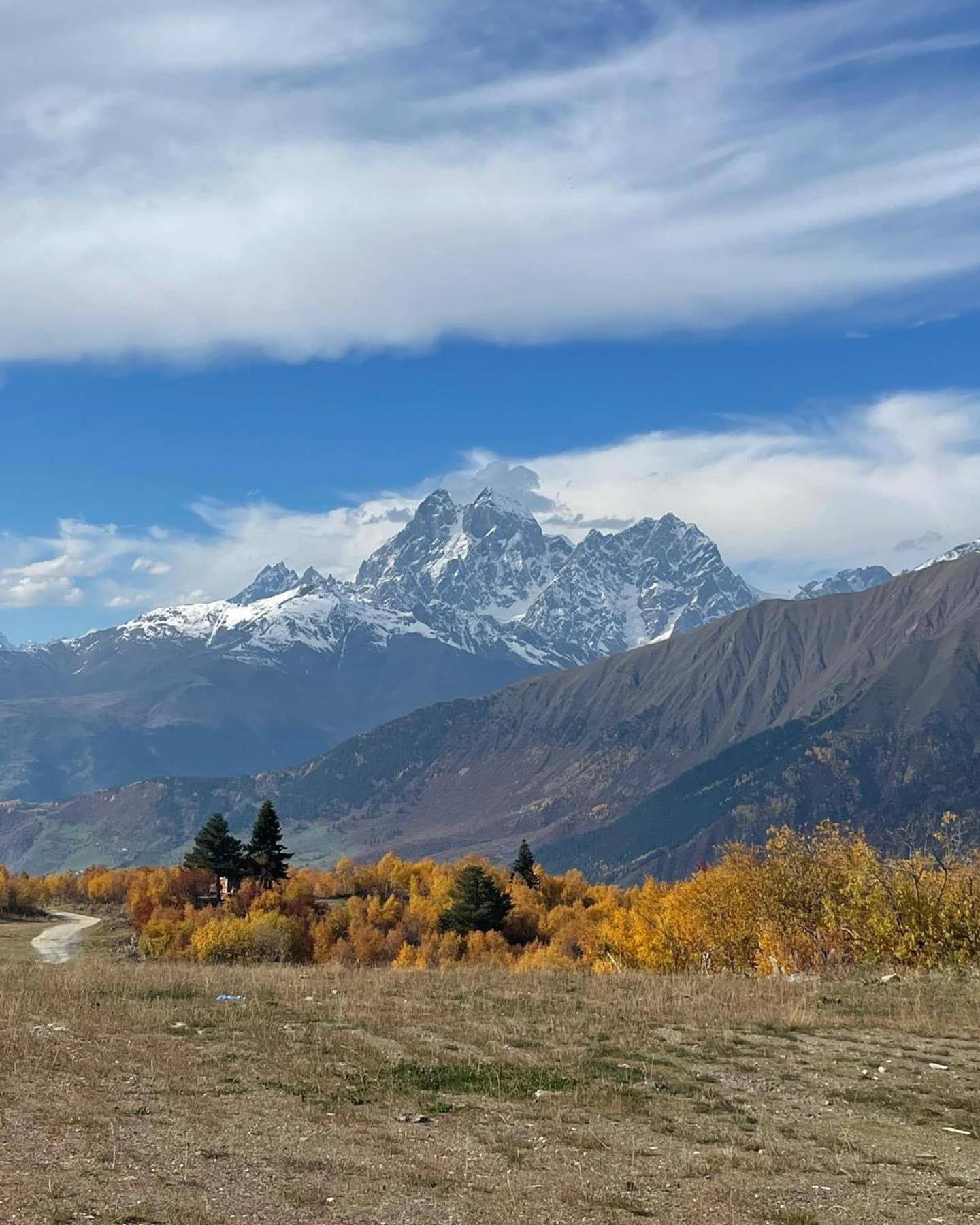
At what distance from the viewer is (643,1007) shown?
106 ft

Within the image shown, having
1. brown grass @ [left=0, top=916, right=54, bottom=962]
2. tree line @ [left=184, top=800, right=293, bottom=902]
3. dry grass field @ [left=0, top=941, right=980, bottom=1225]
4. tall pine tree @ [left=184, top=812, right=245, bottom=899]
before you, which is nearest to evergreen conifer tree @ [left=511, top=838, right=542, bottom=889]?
tree line @ [left=184, top=800, right=293, bottom=902]

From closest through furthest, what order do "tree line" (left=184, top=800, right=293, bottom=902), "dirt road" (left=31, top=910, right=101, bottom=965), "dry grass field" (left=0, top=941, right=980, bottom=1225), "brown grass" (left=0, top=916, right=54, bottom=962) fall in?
"dry grass field" (left=0, top=941, right=980, bottom=1225), "brown grass" (left=0, top=916, right=54, bottom=962), "dirt road" (left=31, top=910, right=101, bottom=965), "tree line" (left=184, top=800, right=293, bottom=902)

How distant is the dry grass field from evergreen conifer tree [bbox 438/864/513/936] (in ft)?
360

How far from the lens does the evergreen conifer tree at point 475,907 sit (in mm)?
141000

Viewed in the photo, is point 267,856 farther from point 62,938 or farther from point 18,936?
point 18,936

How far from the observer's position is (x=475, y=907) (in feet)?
464

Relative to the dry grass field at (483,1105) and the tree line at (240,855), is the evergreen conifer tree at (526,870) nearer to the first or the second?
the tree line at (240,855)

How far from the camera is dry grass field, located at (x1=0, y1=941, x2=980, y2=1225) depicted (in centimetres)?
1664

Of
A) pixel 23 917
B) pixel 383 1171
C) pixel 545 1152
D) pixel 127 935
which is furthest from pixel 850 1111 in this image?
pixel 23 917

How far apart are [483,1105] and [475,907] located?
404 feet

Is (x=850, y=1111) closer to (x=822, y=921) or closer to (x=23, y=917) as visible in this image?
(x=822, y=921)

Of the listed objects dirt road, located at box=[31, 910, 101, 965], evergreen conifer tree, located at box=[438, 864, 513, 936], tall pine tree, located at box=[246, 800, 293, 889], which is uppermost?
tall pine tree, located at box=[246, 800, 293, 889]

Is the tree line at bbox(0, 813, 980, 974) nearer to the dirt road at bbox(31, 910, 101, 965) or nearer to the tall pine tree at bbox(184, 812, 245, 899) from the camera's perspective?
the tall pine tree at bbox(184, 812, 245, 899)

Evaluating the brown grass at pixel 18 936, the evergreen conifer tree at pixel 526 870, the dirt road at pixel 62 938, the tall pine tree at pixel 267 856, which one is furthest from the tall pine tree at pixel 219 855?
the evergreen conifer tree at pixel 526 870
